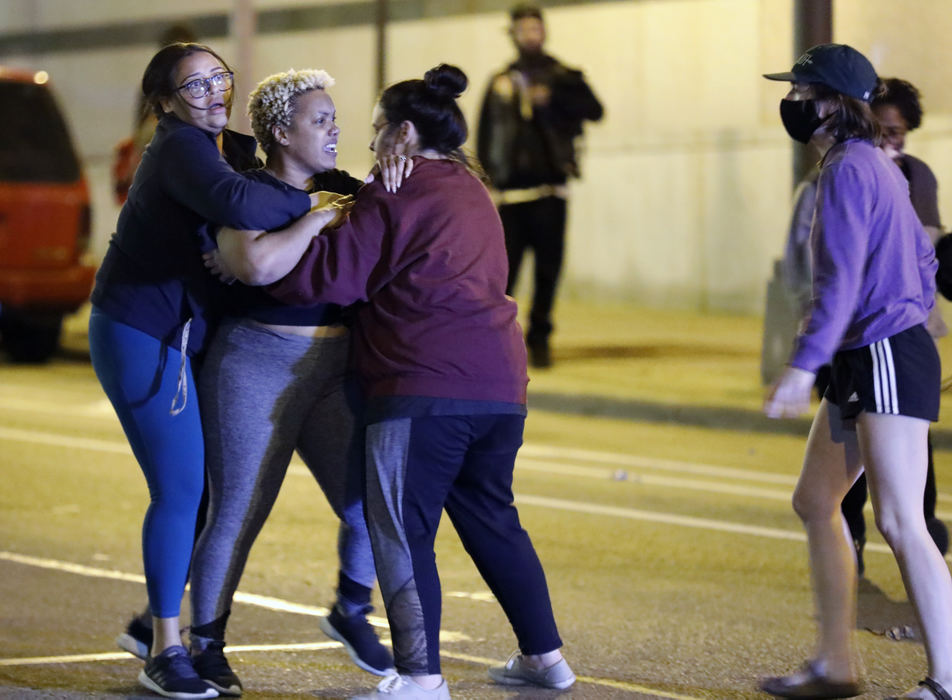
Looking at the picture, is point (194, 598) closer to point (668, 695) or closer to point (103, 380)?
point (103, 380)

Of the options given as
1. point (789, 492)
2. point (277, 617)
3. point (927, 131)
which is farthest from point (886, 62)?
point (277, 617)

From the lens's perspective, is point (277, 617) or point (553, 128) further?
point (553, 128)

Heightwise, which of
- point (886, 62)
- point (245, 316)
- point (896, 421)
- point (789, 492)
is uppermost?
point (886, 62)

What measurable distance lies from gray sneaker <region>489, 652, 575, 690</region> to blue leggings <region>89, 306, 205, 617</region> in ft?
3.13

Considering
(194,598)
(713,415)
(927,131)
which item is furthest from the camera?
(927,131)

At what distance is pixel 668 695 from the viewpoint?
4.85 meters

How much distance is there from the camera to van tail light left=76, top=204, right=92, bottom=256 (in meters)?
12.9

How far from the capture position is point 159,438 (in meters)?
4.66

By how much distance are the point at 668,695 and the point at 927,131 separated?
1031 centimetres

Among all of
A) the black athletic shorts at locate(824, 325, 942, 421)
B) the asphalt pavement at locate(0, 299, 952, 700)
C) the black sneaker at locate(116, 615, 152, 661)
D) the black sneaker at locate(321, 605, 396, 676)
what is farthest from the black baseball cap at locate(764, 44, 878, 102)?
the black sneaker at locate(116, 615, 152, 661)

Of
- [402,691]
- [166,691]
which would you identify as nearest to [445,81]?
[402,691]

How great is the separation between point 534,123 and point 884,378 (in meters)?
7.47

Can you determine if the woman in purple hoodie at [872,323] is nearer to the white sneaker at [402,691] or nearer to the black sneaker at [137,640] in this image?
the white sneaker at [402,691]

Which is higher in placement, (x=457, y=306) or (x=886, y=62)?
(x=886, y=62)
